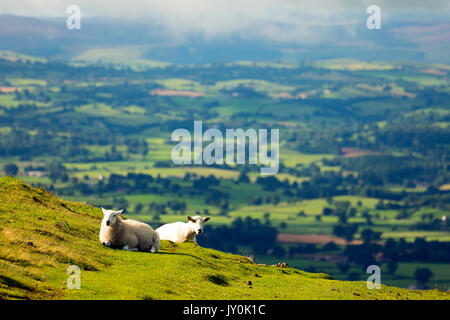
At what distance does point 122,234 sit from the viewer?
3080 centimetres

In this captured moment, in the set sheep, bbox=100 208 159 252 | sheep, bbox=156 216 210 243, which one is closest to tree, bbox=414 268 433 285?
sheep, bbox=156 216 210 243

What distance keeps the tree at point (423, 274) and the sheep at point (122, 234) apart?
142m

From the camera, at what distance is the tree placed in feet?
544

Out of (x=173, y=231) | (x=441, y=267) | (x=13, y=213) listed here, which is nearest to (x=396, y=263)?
(x=441, y=267)

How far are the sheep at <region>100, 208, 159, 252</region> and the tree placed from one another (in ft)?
464

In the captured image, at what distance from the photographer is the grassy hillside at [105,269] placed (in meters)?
22.2
